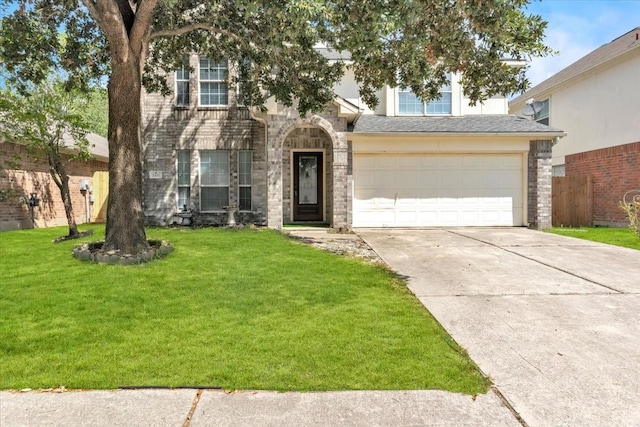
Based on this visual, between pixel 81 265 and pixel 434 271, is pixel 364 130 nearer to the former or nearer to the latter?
pixel 434 271

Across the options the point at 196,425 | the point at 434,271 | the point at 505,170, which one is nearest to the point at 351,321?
the point at 196,425

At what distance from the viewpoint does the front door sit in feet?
49.4

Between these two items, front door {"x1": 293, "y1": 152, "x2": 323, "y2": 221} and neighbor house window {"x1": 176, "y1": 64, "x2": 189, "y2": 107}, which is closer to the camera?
neighbor house window {"x1": 176, "y1": 64, "x2": 189, "y2": 107}

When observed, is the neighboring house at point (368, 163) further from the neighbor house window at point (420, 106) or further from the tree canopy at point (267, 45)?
the tree canopy at point (267, 45)

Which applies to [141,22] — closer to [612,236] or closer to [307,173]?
[307,173]

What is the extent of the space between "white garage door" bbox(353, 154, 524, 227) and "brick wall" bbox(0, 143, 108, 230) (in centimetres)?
1014

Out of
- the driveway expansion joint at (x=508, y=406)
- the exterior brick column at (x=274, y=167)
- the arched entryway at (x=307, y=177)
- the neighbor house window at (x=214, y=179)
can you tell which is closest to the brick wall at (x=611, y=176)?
the arched entryway at (x=307, y=177)

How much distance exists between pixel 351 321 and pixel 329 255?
3934mm

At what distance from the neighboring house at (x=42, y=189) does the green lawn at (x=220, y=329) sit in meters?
6.83

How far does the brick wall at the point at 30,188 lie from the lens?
40.5 ft

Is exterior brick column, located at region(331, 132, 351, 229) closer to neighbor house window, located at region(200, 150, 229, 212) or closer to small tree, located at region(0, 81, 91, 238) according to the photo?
neighbor house window, located at region(200, 150, 229, 212)

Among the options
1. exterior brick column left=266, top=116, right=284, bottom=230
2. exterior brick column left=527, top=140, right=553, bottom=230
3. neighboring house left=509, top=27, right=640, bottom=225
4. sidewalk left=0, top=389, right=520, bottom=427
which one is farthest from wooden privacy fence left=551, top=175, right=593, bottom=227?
sidewalk left=0, top=389, right=520, bottom=427

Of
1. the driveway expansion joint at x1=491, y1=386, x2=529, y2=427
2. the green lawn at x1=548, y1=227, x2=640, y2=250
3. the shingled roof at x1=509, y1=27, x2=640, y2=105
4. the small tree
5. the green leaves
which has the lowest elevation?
the driveway expansion joint at x1=491, y1=386, x2=529, y2=427

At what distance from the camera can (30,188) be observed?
1348 cm
